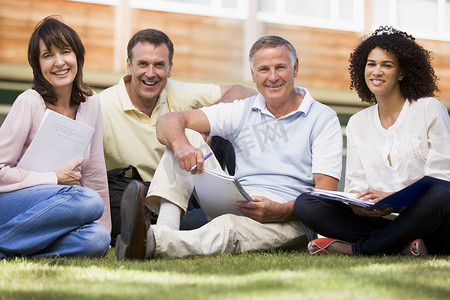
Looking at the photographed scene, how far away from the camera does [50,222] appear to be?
2781mm

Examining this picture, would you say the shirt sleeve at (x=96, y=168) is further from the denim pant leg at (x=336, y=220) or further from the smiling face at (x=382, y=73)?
the smiling face at (x=382, y=73)

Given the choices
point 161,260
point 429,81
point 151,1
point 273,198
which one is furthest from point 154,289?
point 151,1

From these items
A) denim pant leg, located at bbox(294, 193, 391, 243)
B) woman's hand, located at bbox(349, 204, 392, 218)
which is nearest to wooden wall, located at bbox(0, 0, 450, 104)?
denim pant leg, located at bbox(294, 193, 391, 243)

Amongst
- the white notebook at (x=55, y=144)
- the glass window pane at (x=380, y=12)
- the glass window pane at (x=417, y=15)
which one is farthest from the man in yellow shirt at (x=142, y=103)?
the glass window pane at (x=417, y=15)

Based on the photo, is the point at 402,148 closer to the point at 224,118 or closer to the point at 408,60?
the point at 408,60

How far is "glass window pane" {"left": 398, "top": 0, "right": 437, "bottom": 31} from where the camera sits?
7055 mm

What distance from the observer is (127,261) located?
260cm

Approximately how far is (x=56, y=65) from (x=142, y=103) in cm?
93

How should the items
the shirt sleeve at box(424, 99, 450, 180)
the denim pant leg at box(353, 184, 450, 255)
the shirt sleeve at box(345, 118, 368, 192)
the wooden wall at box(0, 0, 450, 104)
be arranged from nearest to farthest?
1. the denim pant leg at box(353, 184, 450, 255)
2. the shirt sleeve at box(424, 99, 450, 180)
3. the shirt sleeve at box(345, 118, 368, 192)
4. the wooden wall at box(0, 0, 450, 104)

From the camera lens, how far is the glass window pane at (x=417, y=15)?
7.05 meters

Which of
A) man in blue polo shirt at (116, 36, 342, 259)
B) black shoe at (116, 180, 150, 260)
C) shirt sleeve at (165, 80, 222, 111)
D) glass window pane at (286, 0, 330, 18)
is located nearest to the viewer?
black shoe at (116, 180, 150, 260)

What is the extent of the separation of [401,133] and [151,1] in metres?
3.72

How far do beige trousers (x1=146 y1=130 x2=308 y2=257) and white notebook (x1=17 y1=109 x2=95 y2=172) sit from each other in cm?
41

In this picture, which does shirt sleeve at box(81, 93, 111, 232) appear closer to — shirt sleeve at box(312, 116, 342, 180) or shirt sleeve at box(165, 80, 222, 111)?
shirt sleeve at box(165, 80, 222, 111)
